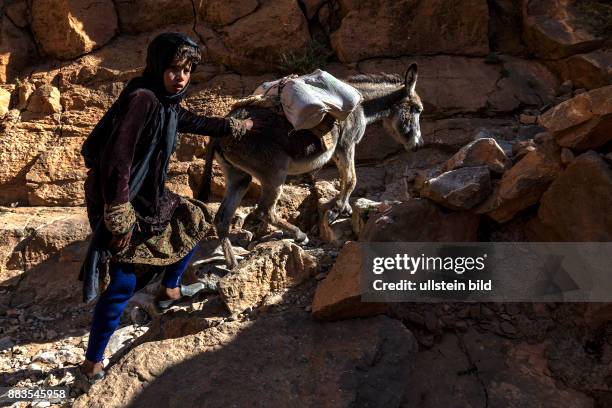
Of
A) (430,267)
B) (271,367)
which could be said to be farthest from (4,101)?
(430,267)

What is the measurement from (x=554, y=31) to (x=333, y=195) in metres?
3.97

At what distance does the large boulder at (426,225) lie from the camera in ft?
10.6

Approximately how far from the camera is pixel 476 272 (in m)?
3.10

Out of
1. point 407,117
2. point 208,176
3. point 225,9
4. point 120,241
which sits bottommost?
point 120,241

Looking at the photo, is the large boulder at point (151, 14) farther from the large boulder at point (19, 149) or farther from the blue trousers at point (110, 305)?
the blue trousers at point (110, 305)

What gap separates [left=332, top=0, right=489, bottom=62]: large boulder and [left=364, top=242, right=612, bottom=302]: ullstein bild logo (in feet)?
13.9

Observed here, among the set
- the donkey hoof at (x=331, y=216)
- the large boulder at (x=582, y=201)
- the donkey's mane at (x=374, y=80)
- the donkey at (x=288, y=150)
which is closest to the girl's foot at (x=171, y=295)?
the donkey at (x=288, y=150)

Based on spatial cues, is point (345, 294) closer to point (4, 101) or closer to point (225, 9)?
point (225, 9)

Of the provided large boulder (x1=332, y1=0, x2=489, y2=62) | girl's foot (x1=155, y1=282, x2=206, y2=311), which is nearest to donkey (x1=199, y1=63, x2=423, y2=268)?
girl's foot (x1=155, y1=282, x2=206, y2=311)

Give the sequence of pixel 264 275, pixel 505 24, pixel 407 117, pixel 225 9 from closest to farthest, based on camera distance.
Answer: pixel 264 275, pixel 407 117, pixel 225 9, pixel 505 24

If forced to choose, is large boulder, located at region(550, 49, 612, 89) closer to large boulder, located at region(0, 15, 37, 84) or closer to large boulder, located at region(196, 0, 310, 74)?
large boulder, located at region(196, 0, 310, 74)

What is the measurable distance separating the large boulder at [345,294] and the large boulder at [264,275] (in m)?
0.37

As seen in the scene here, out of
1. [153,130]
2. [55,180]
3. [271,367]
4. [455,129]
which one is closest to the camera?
[153,130]

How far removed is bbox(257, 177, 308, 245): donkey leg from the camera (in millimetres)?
4324
